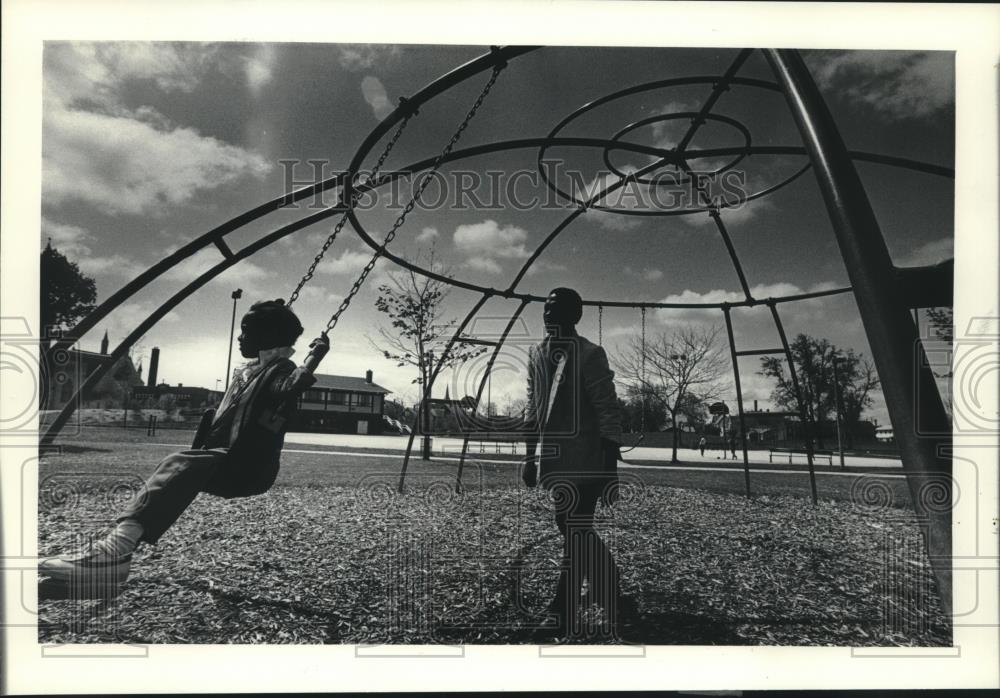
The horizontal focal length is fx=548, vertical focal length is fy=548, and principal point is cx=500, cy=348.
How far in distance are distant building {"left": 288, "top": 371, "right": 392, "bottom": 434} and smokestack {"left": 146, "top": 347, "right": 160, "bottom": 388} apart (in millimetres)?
6289

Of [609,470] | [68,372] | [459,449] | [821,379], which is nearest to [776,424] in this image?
[821,379]

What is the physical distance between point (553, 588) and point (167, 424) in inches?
224

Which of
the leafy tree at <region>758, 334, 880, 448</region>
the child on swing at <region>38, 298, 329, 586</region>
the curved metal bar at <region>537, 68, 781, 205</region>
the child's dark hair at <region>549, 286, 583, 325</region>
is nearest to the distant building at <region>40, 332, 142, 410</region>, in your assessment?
the child on swing at <region>38, 298, 329, 586</region>

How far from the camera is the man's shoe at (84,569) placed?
8.59ft

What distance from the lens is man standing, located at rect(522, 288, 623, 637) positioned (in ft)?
10.1

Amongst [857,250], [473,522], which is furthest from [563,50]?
[473,522]

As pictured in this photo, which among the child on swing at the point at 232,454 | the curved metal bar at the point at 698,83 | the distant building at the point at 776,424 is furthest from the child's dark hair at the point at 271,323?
the distant building at the point at 776,424

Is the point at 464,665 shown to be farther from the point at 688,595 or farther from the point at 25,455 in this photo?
the point at 25,455

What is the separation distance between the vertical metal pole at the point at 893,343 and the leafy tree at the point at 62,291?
420 cm

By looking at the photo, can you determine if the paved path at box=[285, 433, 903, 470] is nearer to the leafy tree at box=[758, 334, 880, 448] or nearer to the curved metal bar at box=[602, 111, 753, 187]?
the leafy tree at box=[758, 334, 880, 448]

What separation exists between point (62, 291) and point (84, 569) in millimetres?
2078

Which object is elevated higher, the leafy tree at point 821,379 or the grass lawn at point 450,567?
the leafy tree at point 821,379

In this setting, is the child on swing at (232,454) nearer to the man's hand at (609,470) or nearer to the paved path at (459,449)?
the man's hand at (609,470)

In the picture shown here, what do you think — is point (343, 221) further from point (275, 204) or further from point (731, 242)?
point (731, 242)
